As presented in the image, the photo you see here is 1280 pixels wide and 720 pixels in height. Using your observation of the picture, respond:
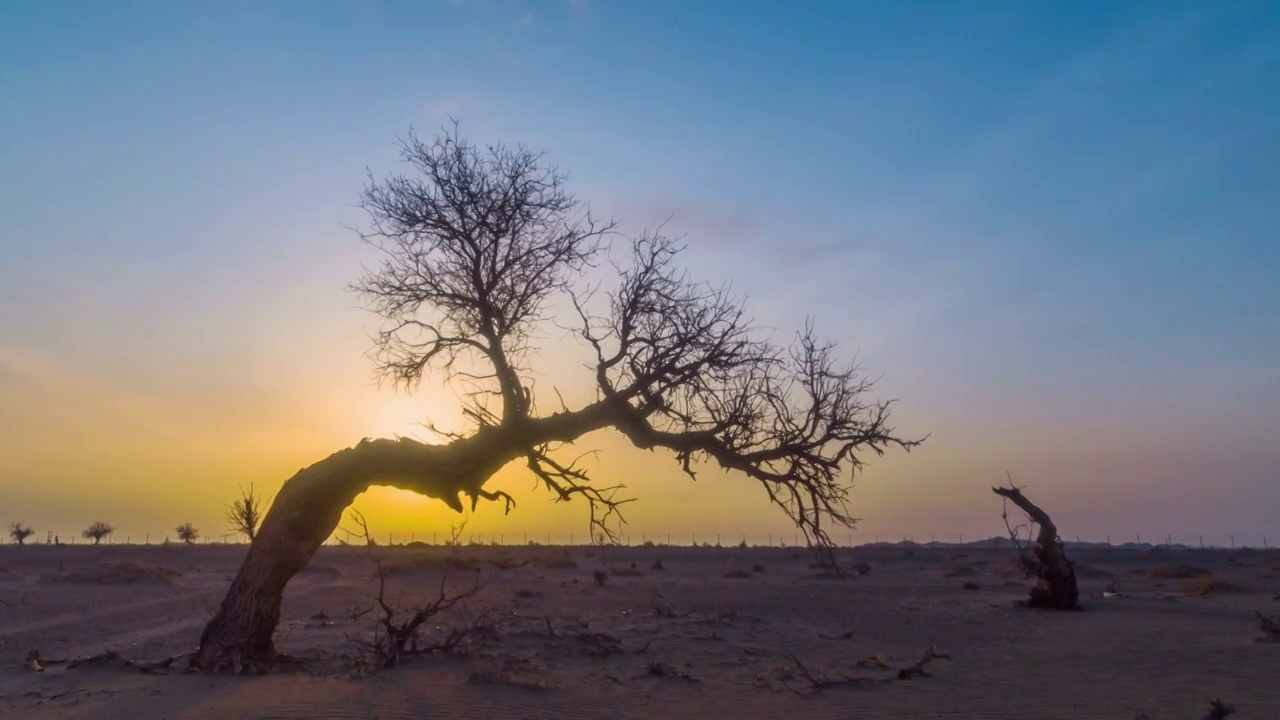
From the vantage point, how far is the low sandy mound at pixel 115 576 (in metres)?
32.0

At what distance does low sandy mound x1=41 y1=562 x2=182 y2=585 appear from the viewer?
105 ft

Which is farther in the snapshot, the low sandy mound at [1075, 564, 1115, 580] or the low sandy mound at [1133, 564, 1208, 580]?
the low sandy mound at [1133, 564, 1208, 580]

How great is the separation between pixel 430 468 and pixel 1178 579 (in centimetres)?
3275

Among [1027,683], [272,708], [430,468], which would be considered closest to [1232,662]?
[1027,683]

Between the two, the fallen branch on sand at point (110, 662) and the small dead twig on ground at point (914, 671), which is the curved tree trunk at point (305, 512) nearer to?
the fallen branch on sand at point (110, 662)

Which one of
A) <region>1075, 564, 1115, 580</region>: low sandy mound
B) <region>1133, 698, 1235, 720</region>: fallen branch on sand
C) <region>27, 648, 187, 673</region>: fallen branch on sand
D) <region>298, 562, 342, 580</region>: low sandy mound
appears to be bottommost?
<region>1133, 698, 1235, 720</region>: fallen branch on sand

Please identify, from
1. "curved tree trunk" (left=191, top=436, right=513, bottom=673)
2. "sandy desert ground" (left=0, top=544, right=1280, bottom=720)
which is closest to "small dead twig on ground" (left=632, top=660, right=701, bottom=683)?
"sandy desert ground" (left=0, top=544, right=1280, bottom=720)

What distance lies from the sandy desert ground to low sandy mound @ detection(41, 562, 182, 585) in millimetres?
104

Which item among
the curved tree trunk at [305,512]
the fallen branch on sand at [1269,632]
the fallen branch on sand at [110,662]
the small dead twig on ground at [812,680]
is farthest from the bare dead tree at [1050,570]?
the fallen branch on sand at [110,662]

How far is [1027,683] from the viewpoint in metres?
15.0

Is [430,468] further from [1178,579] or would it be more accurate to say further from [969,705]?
[1178,579]

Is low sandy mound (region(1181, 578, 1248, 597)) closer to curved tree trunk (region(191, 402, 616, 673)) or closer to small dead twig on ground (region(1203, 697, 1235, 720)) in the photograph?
small dead twig on ground (region(1203, 697, 1235, 720))

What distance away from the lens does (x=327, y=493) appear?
1469cm

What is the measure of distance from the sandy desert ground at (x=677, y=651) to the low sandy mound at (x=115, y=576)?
0.34 ft
